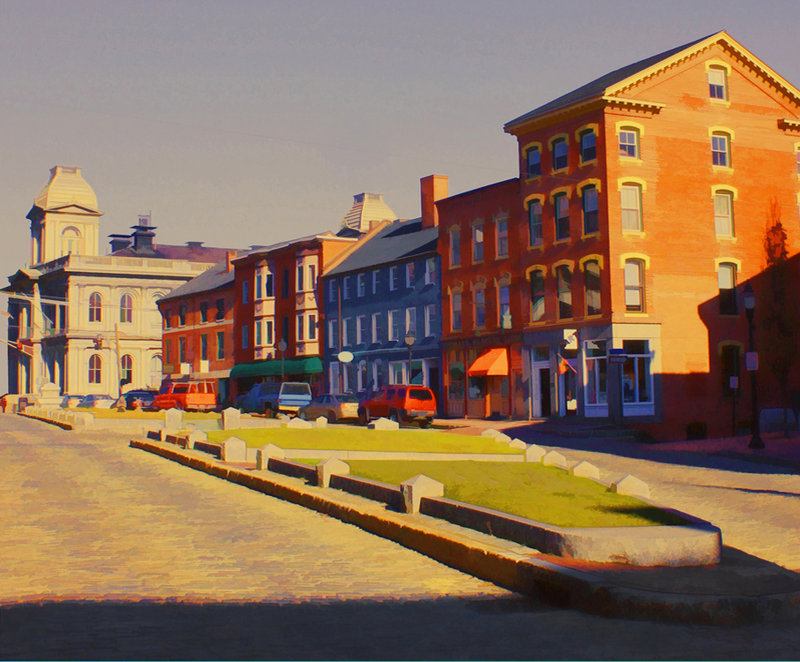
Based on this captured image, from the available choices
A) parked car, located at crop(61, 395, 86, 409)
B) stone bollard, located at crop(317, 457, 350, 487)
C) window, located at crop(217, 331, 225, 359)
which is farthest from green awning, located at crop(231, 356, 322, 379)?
stone bollard, located at crop(317, 457, 350, 487)

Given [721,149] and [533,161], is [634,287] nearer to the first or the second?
[721,149]

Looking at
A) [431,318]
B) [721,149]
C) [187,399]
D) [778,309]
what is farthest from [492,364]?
[187,399]

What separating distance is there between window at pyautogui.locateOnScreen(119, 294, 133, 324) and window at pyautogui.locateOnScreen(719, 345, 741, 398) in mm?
68397

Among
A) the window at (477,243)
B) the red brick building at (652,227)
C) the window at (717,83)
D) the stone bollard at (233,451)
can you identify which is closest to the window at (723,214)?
the red brick building at (652,227)

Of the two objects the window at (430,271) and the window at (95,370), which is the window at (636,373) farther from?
the window at (95,370)

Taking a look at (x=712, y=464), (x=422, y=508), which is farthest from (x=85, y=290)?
(x=422, y=508)

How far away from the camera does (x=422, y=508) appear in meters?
13.3

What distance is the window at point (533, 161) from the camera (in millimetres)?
45625

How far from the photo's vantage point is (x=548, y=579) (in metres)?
9.15

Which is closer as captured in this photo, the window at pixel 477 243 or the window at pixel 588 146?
the window at pixel 588 146

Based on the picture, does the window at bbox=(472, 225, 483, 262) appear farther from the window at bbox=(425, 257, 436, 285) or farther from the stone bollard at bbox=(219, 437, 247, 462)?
the stone bollard at bbox=(219, 437, 247, 462)

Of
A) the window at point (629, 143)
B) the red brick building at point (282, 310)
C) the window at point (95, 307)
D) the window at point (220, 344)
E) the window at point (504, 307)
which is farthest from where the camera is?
the window at point (95, 307)

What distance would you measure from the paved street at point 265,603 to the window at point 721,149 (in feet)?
112

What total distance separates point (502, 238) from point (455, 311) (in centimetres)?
541
